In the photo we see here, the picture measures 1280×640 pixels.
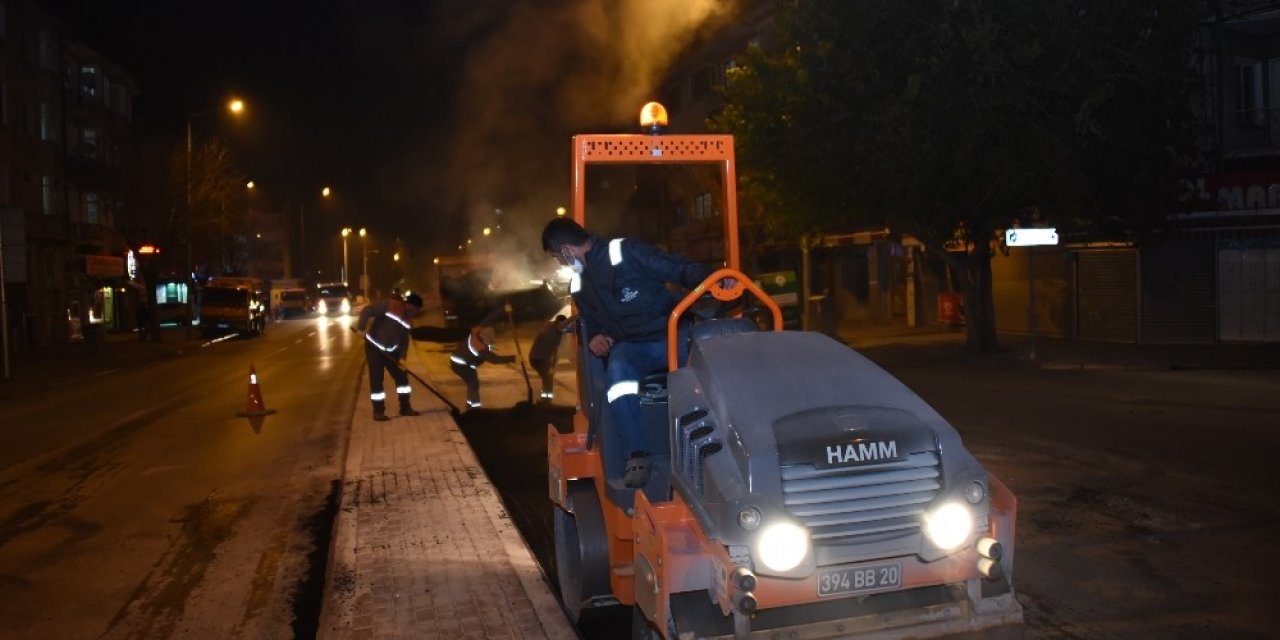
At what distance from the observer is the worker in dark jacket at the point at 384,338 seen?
13.0 m

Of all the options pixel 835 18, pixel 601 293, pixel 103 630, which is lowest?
pixel 103 630

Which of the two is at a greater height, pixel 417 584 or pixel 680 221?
pixel 680 221

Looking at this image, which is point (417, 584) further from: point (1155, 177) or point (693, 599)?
point (1155, 177)

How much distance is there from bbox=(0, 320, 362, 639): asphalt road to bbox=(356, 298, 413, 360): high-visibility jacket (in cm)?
116

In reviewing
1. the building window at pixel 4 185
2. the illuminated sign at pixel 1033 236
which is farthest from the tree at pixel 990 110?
the building window at pixel 4 185

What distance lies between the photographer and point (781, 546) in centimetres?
361

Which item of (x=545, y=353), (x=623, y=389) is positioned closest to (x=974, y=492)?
(x=623, y=389)

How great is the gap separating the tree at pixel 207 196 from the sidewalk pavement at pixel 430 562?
30.9 m

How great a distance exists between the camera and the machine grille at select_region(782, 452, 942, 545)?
3.69 meters

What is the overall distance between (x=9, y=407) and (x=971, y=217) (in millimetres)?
16900

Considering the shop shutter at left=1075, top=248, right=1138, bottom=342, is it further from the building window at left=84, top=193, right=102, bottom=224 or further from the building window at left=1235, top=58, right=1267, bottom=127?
the building window at left=84, top=193, right=102, bottom=224

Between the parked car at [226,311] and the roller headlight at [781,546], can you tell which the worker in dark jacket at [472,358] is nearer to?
the roller headlight at [781,546]

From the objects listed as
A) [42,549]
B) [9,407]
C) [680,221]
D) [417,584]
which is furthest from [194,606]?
[680,221]

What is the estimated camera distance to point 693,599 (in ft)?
12.3
